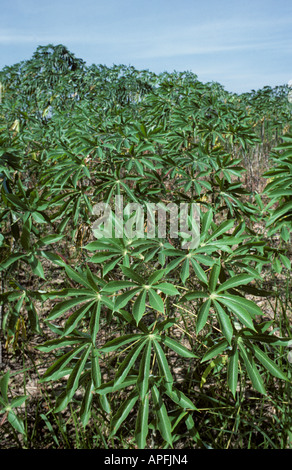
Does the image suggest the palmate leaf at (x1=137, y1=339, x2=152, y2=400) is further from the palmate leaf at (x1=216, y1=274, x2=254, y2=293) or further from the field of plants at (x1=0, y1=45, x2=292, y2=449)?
the palmate leaf at (x1=216, y1=274, x2=254, y2=293)

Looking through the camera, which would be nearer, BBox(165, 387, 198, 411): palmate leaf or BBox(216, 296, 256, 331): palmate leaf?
BBox(216, 296, 256, 331): palmate leaf

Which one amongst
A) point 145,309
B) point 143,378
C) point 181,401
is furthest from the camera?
point 145,309

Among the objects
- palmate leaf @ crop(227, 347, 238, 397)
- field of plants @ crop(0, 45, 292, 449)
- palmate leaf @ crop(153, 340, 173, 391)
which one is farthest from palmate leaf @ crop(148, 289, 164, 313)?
palmate leaf @ crop(227, 347, 238, 397)

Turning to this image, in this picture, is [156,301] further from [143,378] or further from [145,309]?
[145,309]

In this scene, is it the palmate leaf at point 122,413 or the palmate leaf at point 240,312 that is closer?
the palmate leaf at point 240,312

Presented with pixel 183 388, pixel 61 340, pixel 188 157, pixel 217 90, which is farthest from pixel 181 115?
pixel 217 90

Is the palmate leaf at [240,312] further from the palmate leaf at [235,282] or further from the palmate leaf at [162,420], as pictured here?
the palmate leaf at [162,420]

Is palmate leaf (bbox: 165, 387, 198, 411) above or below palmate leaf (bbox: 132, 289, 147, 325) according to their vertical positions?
below

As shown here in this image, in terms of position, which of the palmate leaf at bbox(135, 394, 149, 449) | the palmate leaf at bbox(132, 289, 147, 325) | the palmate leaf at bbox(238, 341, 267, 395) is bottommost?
the palmate leaf at bbox(135, 394, 149, 449)

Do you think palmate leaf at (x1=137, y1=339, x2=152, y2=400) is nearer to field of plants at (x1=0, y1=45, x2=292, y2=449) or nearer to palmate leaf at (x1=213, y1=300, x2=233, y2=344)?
field of plants at (x1=0, y1=45, x2=292, y2=449)

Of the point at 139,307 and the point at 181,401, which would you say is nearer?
the point at 139,307

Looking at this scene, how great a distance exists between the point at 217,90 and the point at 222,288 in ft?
23.4

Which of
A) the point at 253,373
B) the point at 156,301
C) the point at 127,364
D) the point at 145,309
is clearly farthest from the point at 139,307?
the point at 145,309

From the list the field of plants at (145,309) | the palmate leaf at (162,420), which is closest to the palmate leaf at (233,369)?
the field of plants at (145,309)
